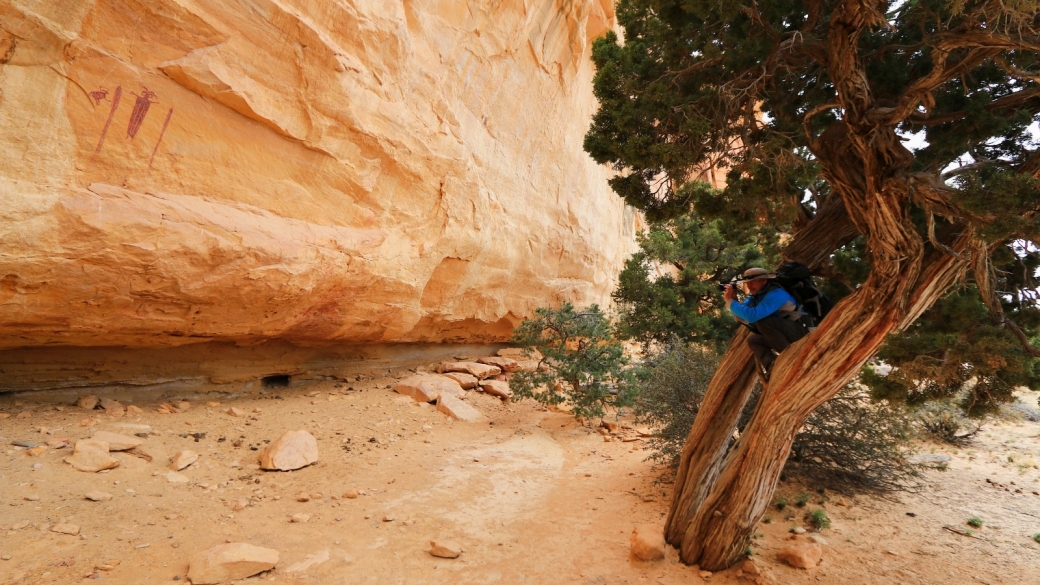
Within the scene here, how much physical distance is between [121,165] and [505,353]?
10.0m

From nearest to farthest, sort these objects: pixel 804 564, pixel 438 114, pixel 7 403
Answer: pixel 804 564
pixel 7 403
pixel 438 114

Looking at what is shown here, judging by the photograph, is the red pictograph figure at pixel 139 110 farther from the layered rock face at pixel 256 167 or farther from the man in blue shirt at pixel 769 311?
the man in blue shirt at pixel 769 311

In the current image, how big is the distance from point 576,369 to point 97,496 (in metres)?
6.81

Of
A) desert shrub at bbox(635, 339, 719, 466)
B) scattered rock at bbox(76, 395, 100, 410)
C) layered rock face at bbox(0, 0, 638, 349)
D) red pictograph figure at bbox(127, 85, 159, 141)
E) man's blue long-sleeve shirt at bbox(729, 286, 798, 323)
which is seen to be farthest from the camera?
desert shrub at bbox(635, 339, 719, 466)

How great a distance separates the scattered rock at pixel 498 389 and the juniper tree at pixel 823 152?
574 centimetres

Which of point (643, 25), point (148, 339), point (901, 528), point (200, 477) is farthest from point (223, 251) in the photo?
point (901, 528)

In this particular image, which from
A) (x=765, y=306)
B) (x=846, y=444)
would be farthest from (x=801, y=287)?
(x=846, y=444)

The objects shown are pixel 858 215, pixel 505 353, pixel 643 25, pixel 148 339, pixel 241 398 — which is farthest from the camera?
pixel 505 353

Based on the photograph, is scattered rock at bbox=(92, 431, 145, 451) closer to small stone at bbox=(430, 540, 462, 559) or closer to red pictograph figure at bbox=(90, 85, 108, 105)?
red pictograph figure at bbox=(90, 85, 108, 105)

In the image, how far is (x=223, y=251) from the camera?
6.20 meters

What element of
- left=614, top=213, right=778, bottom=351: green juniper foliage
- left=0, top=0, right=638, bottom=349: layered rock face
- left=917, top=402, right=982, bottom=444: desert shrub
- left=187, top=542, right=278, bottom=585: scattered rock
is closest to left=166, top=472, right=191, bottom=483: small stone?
left=187, top=542, right=278, bottom=585: scattered rock

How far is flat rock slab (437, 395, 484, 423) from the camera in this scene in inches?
342

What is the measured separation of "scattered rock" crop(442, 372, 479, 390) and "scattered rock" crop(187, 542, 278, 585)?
6.85 metres

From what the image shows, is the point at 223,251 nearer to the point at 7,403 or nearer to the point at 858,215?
the point at 7,403
